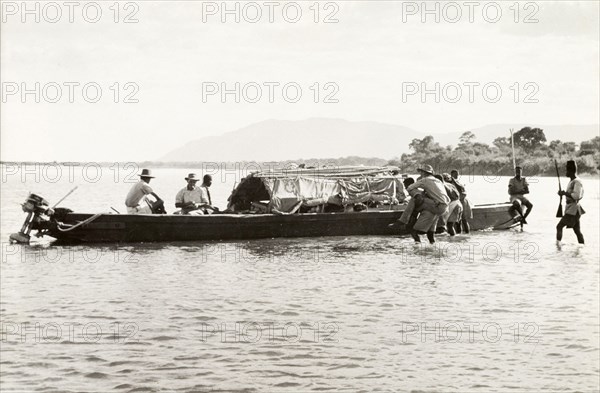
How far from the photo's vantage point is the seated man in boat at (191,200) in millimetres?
19359

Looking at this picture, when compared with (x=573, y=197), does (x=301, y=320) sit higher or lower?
lower

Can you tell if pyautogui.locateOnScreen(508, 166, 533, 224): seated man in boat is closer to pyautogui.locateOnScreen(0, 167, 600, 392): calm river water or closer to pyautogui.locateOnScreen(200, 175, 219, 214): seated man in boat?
pyautogui.locateOnScreen(0, 167, 600, 392): calm river water

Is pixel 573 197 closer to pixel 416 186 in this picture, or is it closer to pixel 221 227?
pixel 416 186

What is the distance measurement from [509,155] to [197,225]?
62.0 meters

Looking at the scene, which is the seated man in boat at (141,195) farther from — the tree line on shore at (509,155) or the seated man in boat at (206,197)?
the tree line on shore at (509,155)

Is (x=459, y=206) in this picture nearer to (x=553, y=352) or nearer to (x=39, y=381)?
(x=553, y=352)

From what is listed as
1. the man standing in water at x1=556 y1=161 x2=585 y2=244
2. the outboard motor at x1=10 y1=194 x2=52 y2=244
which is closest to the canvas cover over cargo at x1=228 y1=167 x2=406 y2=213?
the outboard motor at x1=10 y1=194 x2=52 y2=244

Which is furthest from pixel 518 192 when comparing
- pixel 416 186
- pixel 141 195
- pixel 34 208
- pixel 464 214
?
pixel 34 208

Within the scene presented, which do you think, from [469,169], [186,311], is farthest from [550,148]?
[186,311]

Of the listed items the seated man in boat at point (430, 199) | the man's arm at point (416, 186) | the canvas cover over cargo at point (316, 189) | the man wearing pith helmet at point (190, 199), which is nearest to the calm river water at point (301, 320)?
the seated man in boat at point (430, 199)

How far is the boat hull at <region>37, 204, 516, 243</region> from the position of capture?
59.8 ft

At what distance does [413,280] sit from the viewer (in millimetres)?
13258

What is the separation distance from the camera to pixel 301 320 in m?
10.3

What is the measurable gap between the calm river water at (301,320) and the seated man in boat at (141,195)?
1.70 metres
